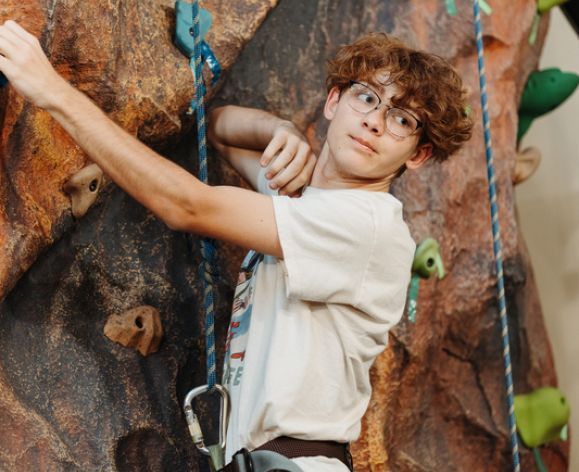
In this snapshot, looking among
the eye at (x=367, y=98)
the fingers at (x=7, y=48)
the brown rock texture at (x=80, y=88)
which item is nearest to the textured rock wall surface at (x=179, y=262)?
the brown rock texture at (x=80, y=88)

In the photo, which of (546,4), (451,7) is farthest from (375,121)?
(546,4)

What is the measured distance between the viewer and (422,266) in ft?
6.63

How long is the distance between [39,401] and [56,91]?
1.83 feet

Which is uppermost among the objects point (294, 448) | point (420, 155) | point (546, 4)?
point (546, 4)

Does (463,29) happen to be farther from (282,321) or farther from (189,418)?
(189,418)

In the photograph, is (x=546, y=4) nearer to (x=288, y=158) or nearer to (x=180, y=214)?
(x=288, y=158)

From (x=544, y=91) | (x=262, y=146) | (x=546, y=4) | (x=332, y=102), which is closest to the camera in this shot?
(x=332, y=102)

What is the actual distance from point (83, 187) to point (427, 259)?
760mm

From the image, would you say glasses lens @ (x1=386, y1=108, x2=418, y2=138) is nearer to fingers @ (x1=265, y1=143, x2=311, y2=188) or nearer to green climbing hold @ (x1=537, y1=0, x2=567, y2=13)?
fingers @ (x1=265, y1=143, x2=311, y2=188)

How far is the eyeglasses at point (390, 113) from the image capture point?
1.59 metres

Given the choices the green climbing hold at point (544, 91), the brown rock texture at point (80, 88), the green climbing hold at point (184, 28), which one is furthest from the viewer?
the green climbing hold at point (544, 91)

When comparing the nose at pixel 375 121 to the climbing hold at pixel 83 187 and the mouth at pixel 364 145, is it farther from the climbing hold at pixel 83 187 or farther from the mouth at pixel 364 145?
the climbing hold at pixel 83 187

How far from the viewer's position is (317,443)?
4.99 ft

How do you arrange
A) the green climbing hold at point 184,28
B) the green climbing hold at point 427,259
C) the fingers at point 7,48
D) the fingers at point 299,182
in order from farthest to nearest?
the green climbing hold at point 427,259
the green climbing hold at point 184,28
the fingers at point 299,182
the fingers at point 7,48
